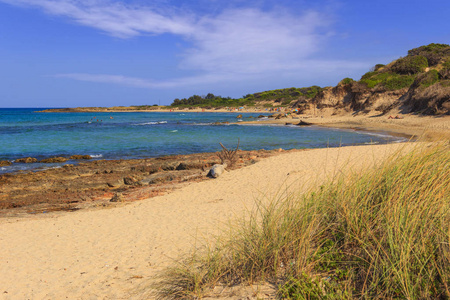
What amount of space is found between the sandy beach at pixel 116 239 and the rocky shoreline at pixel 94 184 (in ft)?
3.52

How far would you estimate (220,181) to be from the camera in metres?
12.0

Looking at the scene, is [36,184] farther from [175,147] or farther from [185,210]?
[175,147]

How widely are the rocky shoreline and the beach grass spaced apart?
708 centimetres

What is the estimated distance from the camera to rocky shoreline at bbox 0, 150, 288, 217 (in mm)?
10195

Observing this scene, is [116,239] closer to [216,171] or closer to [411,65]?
[216,171]

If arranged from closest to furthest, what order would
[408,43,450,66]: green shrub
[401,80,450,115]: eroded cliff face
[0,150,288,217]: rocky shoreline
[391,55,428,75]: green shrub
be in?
[0,150,288,217]: rocky shoreline < [401,80,450,115]: eroded cliff face < [391,55,428,75]: green shrub < [408,43,450,66]: green shrub

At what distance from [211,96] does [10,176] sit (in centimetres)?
12908

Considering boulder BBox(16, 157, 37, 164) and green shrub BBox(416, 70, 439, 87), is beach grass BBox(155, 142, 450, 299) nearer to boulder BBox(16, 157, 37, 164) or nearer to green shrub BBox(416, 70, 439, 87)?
Result: boulder BBox(16, 157, 37, 164)

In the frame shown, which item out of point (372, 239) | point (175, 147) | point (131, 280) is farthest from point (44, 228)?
point (175, 147)

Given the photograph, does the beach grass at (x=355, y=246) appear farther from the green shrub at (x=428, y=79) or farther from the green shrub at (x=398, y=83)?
the green shrub at (x=398, y=83)

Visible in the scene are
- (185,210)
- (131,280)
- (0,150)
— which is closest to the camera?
(131,280)

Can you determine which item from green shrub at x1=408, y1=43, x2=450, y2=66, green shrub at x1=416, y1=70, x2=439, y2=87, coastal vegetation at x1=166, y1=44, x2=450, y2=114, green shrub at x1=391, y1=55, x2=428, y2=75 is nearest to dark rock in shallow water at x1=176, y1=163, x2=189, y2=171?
coastal vegetation at x1=166, y1=44, x2=450, y2=114

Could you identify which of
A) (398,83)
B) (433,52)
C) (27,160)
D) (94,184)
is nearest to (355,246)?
(94,184)

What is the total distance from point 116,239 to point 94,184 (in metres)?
6.67
